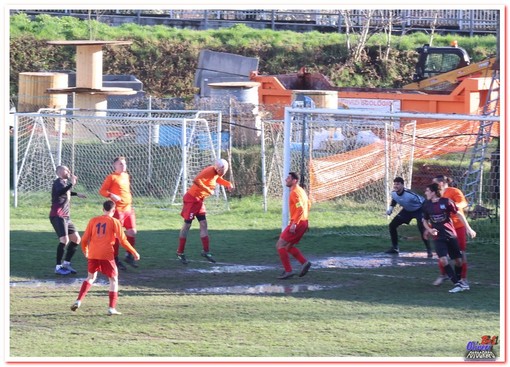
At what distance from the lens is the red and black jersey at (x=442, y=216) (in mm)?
13078

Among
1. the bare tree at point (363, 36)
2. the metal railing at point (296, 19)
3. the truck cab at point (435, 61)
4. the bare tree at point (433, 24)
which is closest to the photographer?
the truck cab at point (435, 61)

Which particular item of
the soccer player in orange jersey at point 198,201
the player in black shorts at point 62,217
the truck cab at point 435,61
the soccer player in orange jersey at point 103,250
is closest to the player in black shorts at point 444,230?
the soccer player in orange jersey at point 198,201

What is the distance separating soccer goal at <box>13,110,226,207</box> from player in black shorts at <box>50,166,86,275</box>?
6864 millimetres

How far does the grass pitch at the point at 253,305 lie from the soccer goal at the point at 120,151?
3.97 meters

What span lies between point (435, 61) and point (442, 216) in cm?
1831

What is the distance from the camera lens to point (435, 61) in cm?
3053

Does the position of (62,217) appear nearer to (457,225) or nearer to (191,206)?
(191,206)

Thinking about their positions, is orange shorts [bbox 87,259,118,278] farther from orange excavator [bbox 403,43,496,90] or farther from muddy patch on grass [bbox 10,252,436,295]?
orange excavator [bbox 403,43,496,90]

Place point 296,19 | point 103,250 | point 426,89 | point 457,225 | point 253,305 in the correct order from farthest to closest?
point 296,19
point 426,89
point 457,225
point 253,305
point 103,250

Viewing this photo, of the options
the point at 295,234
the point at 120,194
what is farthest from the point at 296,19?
the point at 295,234

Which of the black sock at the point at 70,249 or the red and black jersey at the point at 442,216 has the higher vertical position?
the red and black jersey at the point at 442,216

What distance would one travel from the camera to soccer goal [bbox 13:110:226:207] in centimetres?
2159

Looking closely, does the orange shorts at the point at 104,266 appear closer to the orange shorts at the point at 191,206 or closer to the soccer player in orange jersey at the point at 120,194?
the soccer player in orange jersey at the point at 120,194
